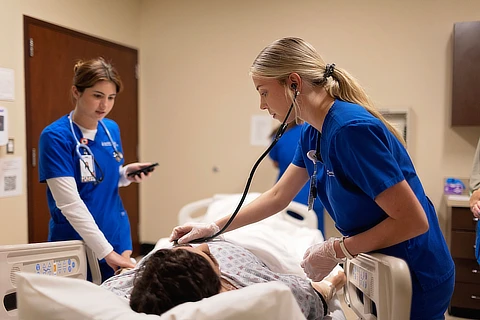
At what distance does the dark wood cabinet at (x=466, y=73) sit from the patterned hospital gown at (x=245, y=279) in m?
1.99

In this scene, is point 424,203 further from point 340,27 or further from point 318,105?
point 340,27

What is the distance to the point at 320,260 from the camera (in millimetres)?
1240

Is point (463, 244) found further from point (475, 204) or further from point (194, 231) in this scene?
point (194, 231)

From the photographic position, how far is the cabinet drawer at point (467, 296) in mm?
2682

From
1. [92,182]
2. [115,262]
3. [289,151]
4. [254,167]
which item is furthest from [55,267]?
[289,151]

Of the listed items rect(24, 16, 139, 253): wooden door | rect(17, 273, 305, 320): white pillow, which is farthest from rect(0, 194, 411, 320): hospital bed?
rect(24, 16, 139, 253): wooden door

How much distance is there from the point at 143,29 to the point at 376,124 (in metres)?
3.26

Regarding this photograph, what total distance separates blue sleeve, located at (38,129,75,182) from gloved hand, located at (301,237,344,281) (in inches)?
36.1

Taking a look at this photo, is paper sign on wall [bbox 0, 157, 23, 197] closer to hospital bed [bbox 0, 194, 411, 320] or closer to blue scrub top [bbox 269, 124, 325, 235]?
blue scrub top [bbox 269, 124, 325, 235]

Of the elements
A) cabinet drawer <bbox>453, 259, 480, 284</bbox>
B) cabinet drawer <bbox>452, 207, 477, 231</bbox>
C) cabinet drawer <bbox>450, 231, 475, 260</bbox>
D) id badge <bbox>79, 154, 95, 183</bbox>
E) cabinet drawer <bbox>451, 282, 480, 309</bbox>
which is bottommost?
cabinet drawer <bbox>451, 282, 480, 309</bbox>

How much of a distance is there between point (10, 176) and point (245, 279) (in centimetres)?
189

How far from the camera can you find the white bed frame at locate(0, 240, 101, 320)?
1.33m

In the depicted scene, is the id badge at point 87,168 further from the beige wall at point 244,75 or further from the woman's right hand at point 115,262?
the beige wall at point 244,75

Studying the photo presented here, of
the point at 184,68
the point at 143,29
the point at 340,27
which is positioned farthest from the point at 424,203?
the point at 143,29
